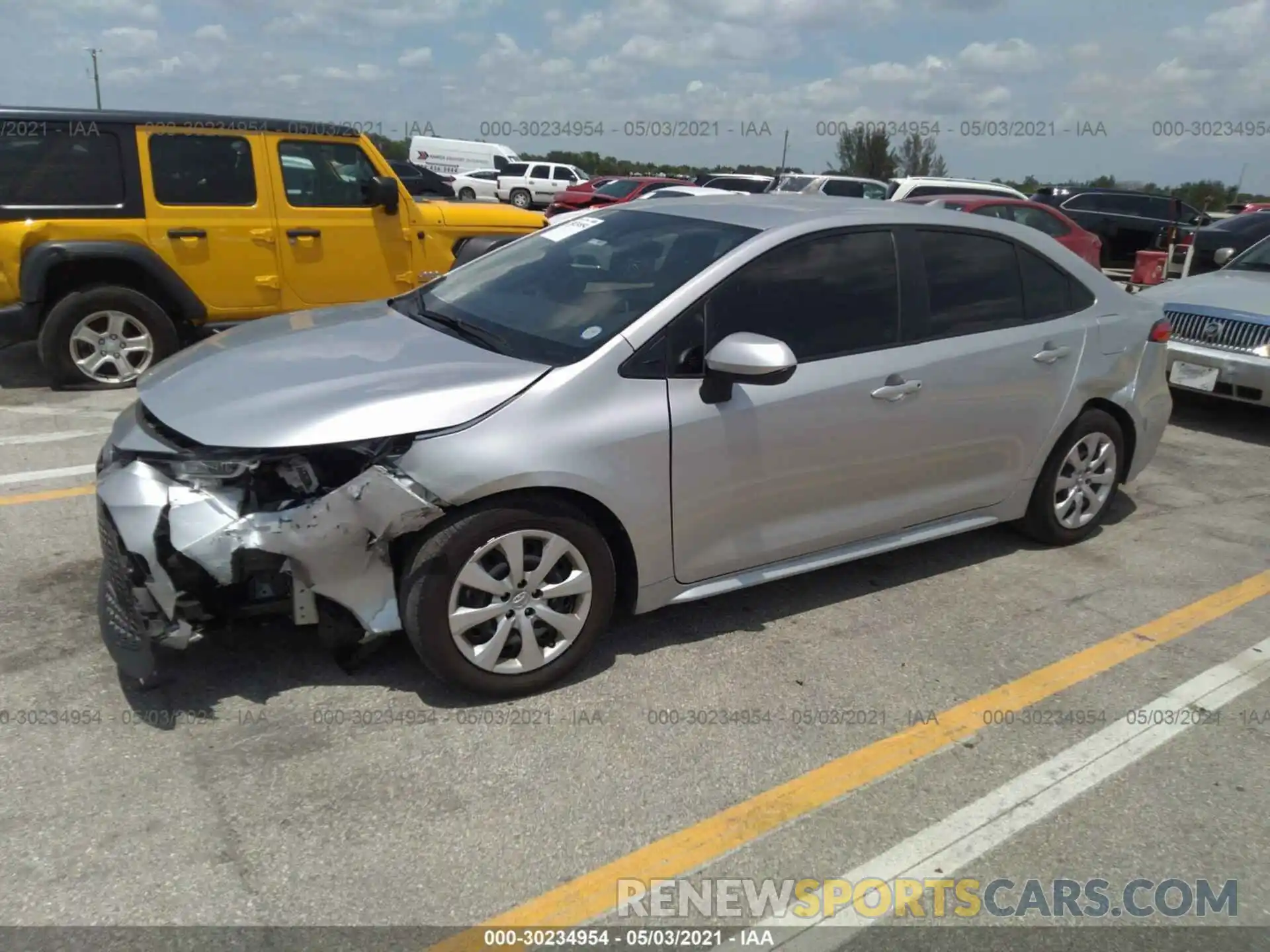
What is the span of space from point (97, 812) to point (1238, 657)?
4.14 m

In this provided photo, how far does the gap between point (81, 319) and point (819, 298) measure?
5.40m

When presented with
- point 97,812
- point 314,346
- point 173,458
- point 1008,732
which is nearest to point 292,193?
point 314,346

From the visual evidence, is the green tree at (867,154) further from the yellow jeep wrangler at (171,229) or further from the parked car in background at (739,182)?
the yellow jeep wrangler at (171,229)

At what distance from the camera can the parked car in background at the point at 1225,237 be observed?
483 inches

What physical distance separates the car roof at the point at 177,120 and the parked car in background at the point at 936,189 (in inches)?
380

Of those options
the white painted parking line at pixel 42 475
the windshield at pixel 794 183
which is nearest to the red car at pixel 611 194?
the windshield at pixel 794 183

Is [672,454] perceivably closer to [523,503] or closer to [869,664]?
[523,503]

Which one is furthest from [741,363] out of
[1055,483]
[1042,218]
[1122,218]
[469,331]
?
[1122,218]

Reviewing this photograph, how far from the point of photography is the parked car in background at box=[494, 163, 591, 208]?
3384 cm

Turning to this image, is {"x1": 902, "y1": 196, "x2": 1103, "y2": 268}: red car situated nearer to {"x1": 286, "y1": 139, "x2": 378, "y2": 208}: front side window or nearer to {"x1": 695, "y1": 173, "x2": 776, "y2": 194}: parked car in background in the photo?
{"x1": 286, "y1": 139, "x2": 378, "y2": 208}: front side window

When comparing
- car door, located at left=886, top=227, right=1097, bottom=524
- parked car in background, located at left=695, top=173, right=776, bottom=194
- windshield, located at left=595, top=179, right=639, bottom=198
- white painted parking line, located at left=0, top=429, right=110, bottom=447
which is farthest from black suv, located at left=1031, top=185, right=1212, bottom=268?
white painted parking line, located at left=0, top=429, right=110, bottom=447

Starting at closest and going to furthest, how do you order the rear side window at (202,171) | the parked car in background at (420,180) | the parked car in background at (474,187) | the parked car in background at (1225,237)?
1. the rear side window at (202,171)
2. the parked car in background at (1225,237)
3. the parked car in background at (420,180)
4. the parked car in background at (474,187)

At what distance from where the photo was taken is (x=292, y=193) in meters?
7.18

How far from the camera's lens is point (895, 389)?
3.79 metres
